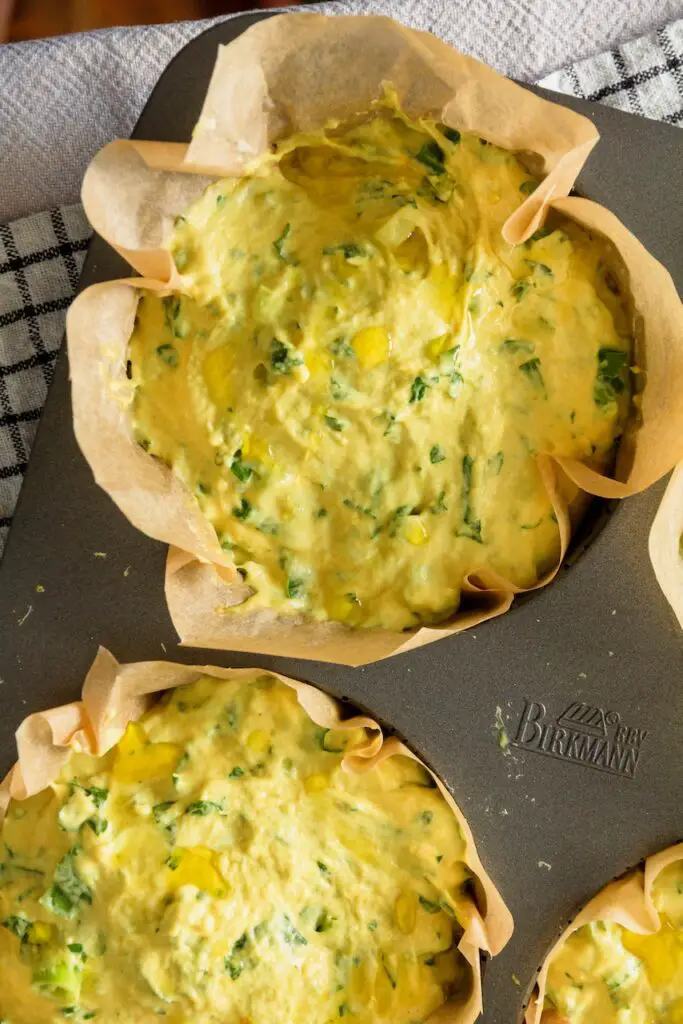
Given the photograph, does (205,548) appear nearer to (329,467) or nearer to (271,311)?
(329,467)

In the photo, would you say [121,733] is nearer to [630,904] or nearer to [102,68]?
[630,904]

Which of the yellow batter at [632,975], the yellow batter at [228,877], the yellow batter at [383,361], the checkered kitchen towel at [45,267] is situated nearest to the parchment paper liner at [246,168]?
the yellow batter at [383,361]

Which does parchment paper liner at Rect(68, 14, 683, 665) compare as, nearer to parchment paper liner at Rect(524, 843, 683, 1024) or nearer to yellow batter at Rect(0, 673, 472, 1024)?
yellow batter at Rect(0, 673, 472, 1024)

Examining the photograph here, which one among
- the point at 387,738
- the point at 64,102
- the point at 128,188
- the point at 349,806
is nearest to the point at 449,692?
the point at 387,738

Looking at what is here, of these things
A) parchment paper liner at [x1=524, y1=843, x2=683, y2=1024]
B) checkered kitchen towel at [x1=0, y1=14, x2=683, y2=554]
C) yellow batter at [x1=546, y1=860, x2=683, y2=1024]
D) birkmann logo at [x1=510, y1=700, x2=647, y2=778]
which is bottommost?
yellow batter at [x1=546, y1=860, x2=683, y2=1024]

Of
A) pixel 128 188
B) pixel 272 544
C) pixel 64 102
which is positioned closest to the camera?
pixel 128 188

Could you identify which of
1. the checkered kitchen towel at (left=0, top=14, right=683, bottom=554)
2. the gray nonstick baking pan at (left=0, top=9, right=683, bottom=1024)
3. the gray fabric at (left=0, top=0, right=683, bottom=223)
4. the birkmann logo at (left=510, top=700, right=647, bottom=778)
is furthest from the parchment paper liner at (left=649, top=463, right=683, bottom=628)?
the gray fabric at (left=0, top=0, right=683, bottom=223)
